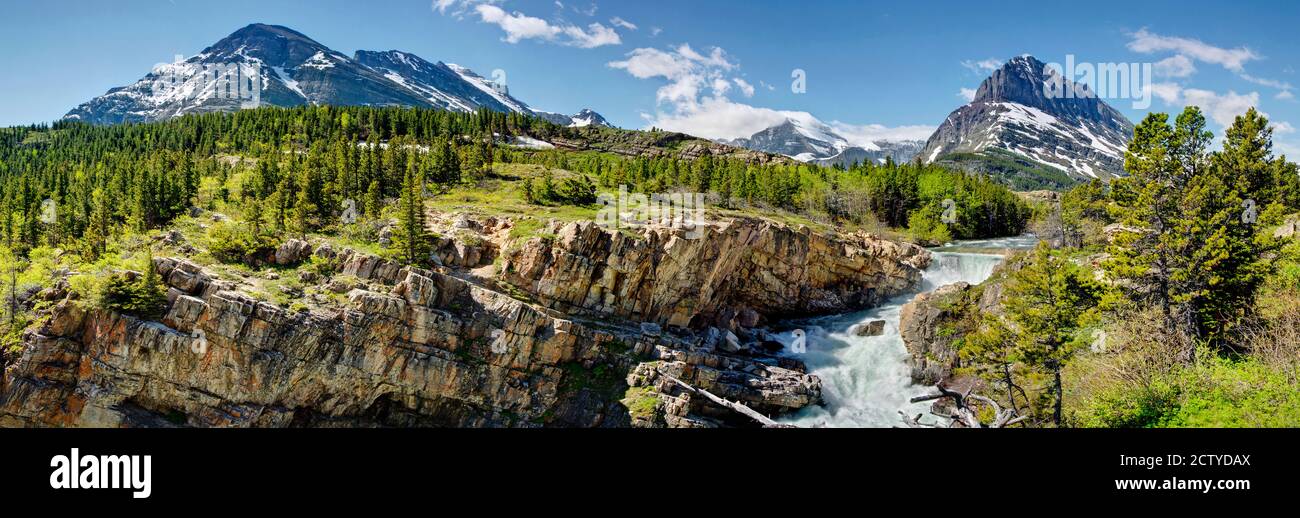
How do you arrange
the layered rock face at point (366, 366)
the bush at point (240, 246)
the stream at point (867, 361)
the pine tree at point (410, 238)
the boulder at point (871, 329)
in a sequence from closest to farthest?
the layered rock face at point (366, 366) → the bush at point (240, 246) → the stream at point (867, 361) → the pine tree at point (410, 238) → the boulder at point (871, 329)

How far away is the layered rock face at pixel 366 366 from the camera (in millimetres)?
26766

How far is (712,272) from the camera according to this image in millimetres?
42969

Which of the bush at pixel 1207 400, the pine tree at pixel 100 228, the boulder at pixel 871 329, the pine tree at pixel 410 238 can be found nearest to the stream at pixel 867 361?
the boulder at pixel 871 329

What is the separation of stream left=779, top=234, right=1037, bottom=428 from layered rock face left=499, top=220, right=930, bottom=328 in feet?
7.46

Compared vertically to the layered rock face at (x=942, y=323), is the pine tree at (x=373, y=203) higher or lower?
higher

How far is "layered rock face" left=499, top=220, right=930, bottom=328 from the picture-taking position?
121ft

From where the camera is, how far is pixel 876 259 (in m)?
49.8

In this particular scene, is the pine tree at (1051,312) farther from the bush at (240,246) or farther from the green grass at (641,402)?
the bush at (240,246)

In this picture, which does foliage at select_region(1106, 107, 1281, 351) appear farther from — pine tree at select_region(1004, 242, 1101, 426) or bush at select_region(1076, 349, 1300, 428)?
bush at select_region(1076, 349, 1300, 428)

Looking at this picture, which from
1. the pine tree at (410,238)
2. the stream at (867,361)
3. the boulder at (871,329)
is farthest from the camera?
the boulder at (871,329)

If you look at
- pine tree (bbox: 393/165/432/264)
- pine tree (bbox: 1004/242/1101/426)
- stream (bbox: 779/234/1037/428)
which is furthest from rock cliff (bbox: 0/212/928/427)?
pine tree (bbox: 1004/242/1101/426)

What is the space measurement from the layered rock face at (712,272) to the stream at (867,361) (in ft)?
7.46

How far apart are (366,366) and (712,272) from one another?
2361cm
